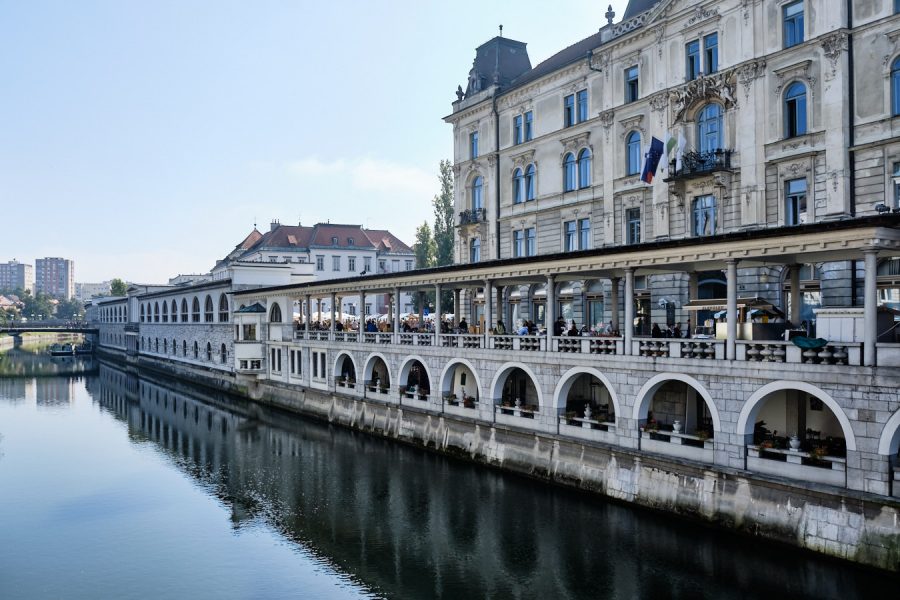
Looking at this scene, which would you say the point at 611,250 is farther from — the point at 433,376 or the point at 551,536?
the point at 433,376

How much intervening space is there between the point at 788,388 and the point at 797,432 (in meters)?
3.52

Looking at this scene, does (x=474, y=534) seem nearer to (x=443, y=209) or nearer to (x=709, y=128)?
(x=709, y=128)

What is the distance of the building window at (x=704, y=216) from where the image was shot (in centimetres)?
3597

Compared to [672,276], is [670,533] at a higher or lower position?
lower

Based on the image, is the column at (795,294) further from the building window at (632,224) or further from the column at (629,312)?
the building window at (632,224)

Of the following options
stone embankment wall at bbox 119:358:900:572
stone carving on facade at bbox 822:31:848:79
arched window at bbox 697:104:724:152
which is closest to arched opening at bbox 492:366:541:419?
stone embankment wall at bbox 119:358:900:572

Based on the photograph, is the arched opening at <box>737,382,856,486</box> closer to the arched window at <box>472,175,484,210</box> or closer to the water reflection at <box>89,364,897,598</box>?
the water reflection at <box>89,364,897,598</box>

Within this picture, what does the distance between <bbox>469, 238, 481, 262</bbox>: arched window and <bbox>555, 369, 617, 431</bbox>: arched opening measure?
70.6 ft

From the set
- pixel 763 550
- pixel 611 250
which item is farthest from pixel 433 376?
pixel 763 550

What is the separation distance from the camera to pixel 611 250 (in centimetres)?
2614

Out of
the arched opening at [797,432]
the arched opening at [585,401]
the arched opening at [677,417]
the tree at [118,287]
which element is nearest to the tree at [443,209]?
the arched opening at [585,401]

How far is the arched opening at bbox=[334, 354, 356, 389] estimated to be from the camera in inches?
1772

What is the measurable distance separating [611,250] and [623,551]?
34.7 ft

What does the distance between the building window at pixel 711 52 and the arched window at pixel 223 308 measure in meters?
46.2
